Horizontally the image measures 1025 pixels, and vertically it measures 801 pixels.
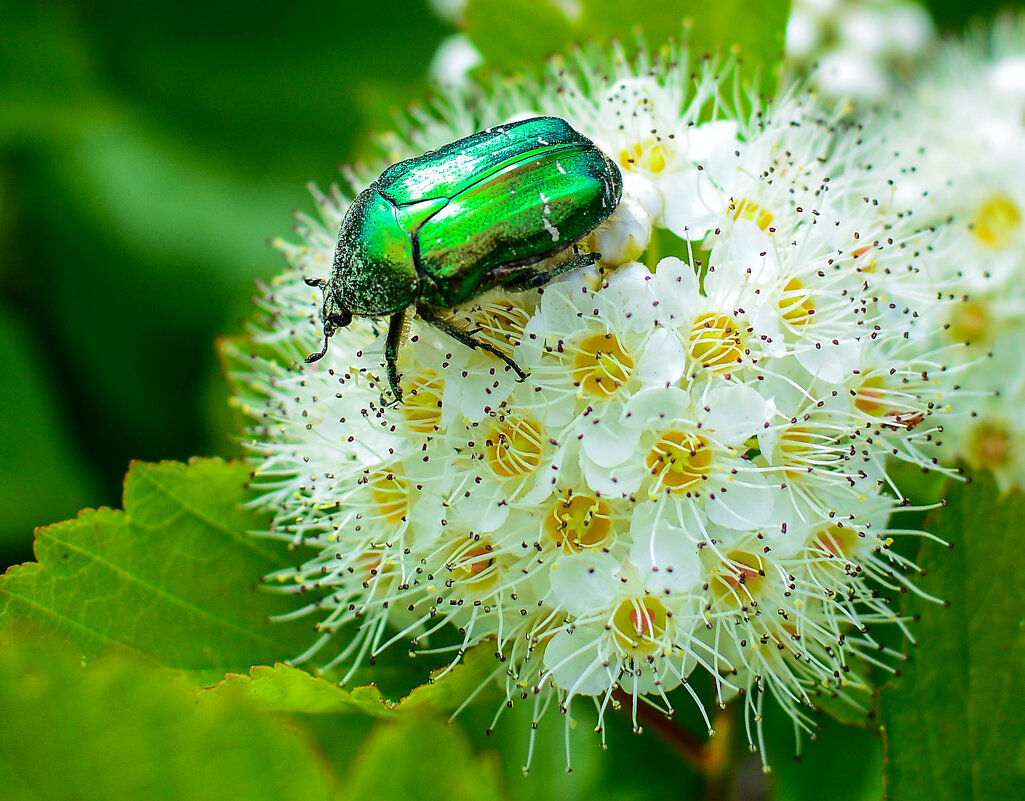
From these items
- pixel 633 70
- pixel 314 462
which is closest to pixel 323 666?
pixel 314 462

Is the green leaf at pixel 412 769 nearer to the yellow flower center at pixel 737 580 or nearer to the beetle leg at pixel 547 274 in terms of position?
the yellow flower center at pixel 737 580

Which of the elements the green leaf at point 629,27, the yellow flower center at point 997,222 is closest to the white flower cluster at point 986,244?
the yellow flower center at point 997,222

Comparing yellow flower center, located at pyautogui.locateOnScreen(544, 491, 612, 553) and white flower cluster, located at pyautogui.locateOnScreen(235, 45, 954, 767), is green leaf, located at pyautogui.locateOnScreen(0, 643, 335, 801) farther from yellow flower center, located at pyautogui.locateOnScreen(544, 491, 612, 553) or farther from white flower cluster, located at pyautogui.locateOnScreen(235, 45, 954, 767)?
yellow flower center, located at pyautogui.locateOnScreen(544, 491, 612, 553)

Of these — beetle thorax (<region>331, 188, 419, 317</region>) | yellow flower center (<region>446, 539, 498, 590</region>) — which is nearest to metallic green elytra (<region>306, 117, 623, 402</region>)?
beetle thorax (<region>331, 188, 419, 317</region>)

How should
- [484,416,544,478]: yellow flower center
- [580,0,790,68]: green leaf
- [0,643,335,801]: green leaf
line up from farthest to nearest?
[580,0,790,68]: green leaf
[484,416,544,478]: yellow flower center
[0,643,335,801]: green leaf

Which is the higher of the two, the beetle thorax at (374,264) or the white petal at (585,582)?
the beetle thorax at (374,264)

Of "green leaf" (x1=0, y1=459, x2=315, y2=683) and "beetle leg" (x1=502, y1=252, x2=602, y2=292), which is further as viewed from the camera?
"green leaf" (x1=0, y1=459, x2=315, y2=683)
